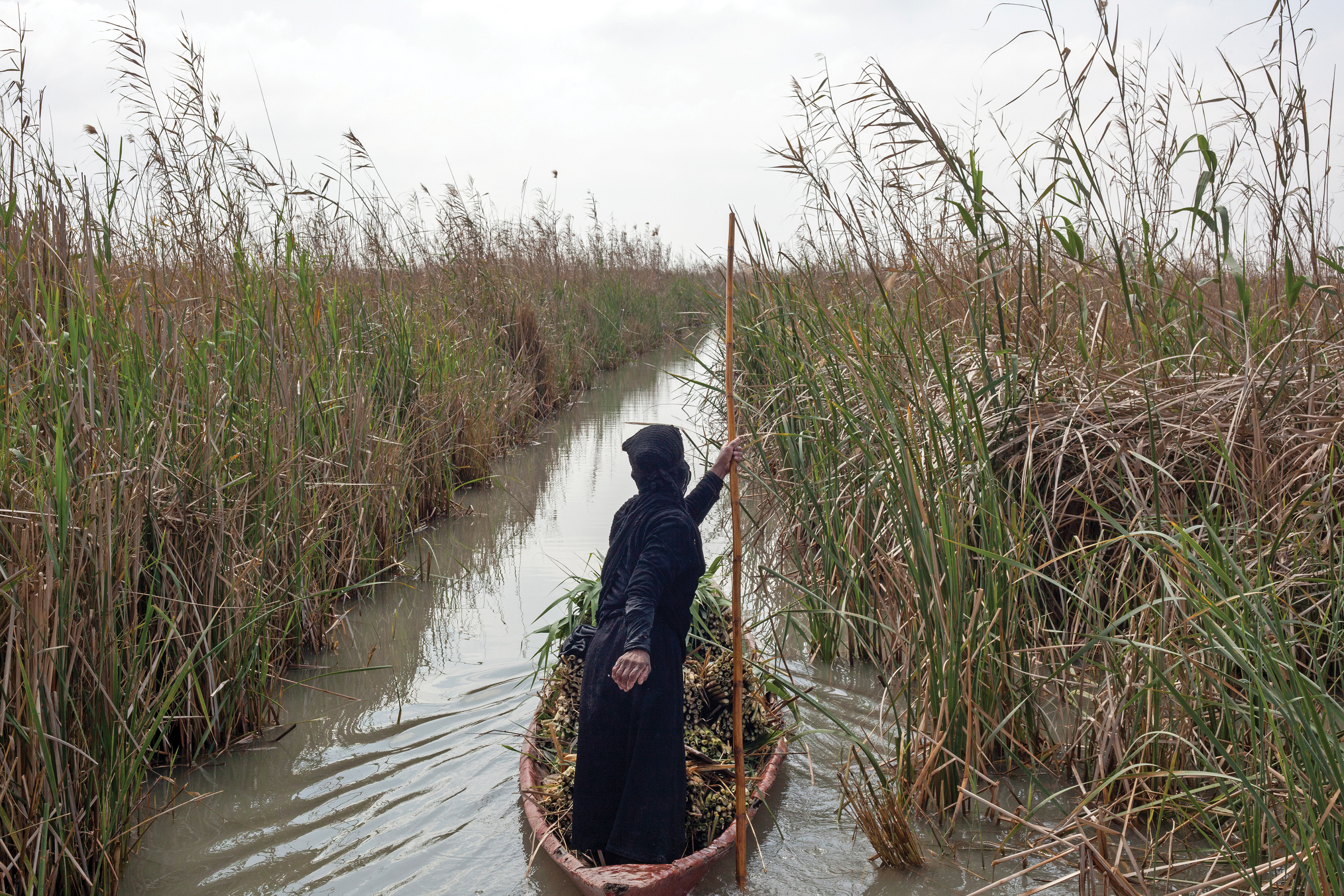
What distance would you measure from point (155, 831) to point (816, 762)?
2446 mm

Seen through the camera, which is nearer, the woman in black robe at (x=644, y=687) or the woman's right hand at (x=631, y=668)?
the woman's right hand at (x=631, y=668)

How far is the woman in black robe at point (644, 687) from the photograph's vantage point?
272 cm

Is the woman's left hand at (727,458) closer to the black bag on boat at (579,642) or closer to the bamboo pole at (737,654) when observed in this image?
the bamboo pole at (737,654)

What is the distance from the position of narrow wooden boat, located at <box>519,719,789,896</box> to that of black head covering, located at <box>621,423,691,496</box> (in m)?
1.10

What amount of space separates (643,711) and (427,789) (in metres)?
1.15

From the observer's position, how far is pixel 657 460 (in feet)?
9.49

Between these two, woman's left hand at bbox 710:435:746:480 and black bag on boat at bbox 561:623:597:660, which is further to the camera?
black bag on boat at bbox 561:623:597:660

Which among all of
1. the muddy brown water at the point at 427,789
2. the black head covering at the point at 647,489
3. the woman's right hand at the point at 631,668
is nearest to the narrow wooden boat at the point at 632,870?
the muddy brown water at the point at 427,789

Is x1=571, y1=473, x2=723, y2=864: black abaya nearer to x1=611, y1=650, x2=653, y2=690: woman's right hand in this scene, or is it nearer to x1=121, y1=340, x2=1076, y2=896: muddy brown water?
x1=611, y1=650, x2=653, y2=690: woman's right hand

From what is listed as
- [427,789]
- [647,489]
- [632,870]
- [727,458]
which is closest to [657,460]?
[647,489]

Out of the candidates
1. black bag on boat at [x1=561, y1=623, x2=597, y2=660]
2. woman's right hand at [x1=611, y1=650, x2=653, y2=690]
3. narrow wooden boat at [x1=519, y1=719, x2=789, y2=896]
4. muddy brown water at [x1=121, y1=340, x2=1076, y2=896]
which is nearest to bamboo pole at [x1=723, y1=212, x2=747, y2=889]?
narrow wooden boat at [x1=519, y1=719, x2=789, y2=896]

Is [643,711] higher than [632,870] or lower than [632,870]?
higher

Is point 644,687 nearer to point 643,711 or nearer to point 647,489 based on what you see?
point 643,711

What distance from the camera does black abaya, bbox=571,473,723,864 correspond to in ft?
8.93
